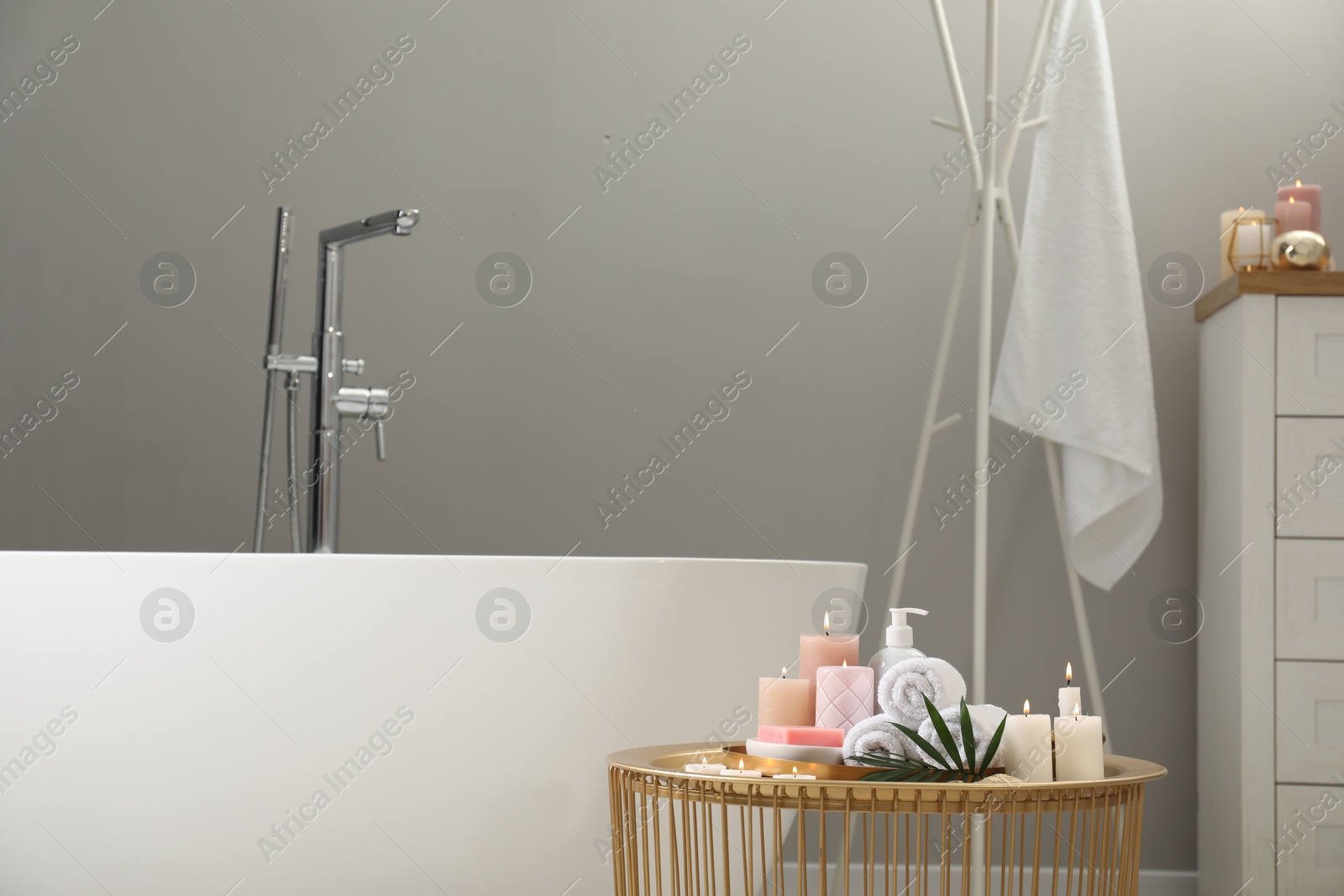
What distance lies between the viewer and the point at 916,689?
99 centimetres

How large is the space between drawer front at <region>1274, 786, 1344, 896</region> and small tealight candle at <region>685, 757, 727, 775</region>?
47.1 inches

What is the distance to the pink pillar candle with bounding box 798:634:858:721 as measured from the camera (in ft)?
3.72

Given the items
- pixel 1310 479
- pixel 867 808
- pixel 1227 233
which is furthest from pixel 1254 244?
pixel 867 808

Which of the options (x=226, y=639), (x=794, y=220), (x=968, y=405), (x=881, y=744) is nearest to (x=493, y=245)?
(x=794, y=220)

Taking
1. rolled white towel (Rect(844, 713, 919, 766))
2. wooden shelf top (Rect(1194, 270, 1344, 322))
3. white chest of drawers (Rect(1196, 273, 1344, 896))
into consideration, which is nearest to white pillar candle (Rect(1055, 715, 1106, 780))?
rolled white towel (Rect(844, 713, 919, 766))

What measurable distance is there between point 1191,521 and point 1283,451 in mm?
412

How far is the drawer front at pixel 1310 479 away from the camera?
1.81 m

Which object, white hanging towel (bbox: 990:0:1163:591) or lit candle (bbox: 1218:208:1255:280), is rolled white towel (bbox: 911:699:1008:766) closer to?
white hanging towel (bbox: 990:0:1163:591)

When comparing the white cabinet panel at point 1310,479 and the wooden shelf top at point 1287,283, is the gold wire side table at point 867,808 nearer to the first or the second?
the white cabinet panel at point 1310,479

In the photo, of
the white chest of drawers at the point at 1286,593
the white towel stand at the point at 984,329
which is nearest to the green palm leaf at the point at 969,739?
the white towel stand at the point at 984,329

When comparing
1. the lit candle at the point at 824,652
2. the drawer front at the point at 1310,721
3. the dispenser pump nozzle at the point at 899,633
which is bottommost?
the drawer front at the point at 1310,721

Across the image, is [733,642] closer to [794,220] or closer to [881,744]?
[881,744]

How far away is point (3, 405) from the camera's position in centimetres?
236

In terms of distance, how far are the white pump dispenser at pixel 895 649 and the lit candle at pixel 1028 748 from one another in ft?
0.37
